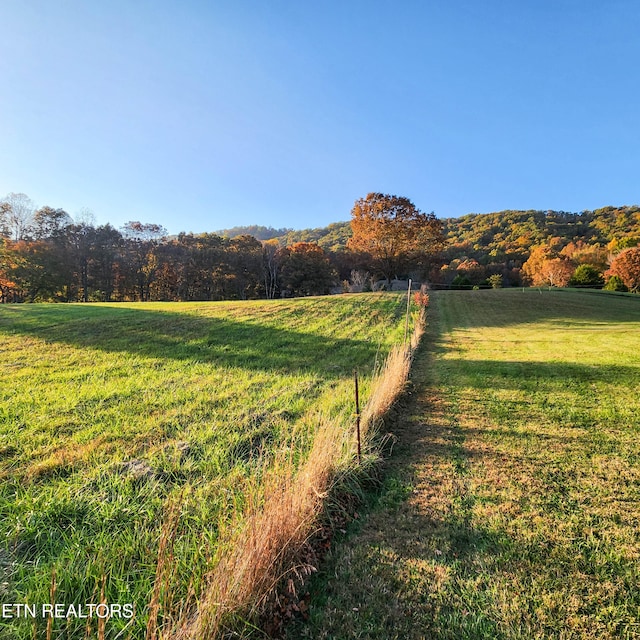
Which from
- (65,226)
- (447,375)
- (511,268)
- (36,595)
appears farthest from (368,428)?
(511,268)

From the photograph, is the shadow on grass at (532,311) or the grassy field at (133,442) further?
the shadow on grass at (532,311)

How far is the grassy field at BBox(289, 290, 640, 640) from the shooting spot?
1.76 m

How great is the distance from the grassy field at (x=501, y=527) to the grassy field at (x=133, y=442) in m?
0.92

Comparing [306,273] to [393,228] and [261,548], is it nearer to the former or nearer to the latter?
[393,228]

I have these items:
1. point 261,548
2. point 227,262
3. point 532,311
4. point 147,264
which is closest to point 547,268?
point 532,311

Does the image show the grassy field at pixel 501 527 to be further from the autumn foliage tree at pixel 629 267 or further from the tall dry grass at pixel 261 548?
the autumn foliage tree at pixel 629 267

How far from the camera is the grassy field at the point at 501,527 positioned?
1759 millimetres

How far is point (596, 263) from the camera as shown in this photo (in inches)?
1353

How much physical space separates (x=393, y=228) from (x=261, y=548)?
99.9ft

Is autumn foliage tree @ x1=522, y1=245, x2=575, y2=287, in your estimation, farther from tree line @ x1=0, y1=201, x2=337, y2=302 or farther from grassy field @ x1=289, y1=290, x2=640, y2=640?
grassy field @ x1=289, y1=290, x2=640, y2=640

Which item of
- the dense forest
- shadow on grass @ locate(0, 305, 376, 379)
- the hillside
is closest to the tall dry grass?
shadow on grass @ locate(0, 305, 376, 379)

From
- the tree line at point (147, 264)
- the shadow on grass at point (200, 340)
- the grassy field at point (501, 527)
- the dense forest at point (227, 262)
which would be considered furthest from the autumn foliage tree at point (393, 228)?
the grassy field at point (501, 527)

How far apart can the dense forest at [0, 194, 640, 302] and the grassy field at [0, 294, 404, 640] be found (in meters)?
23.2

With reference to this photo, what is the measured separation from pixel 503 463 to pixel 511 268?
152 feet
